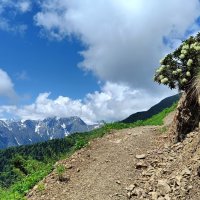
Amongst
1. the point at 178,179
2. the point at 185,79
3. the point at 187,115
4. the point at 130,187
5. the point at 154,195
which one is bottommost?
the point at 154,195

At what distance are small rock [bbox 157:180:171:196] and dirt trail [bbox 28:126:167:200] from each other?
172 centimetres

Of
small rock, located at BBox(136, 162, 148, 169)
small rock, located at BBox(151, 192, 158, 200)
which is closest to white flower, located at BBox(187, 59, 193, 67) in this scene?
small rock, located at BBox(136, 162, 148, 169)

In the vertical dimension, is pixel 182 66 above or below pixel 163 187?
above

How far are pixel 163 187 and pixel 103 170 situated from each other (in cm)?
495

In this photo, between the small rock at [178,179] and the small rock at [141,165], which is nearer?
the small rock at [178,179]

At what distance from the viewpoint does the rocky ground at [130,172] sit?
703 inches

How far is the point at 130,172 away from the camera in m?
21.3

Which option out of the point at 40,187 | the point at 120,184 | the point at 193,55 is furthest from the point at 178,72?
the point at 40,187

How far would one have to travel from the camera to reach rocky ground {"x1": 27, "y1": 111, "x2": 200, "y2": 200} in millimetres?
17844

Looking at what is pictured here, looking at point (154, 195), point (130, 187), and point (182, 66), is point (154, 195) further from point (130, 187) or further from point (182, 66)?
point (182, 66)

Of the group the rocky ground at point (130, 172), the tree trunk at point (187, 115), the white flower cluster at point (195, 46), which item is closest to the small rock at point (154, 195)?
the rocky ground at point (130, 172)

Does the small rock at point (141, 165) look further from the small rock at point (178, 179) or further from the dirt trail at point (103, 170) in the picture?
the small rock at point (178, 179)

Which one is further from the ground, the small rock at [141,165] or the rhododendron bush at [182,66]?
the rhododendron bush at [182,66]

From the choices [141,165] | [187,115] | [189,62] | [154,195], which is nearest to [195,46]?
[189,62]
